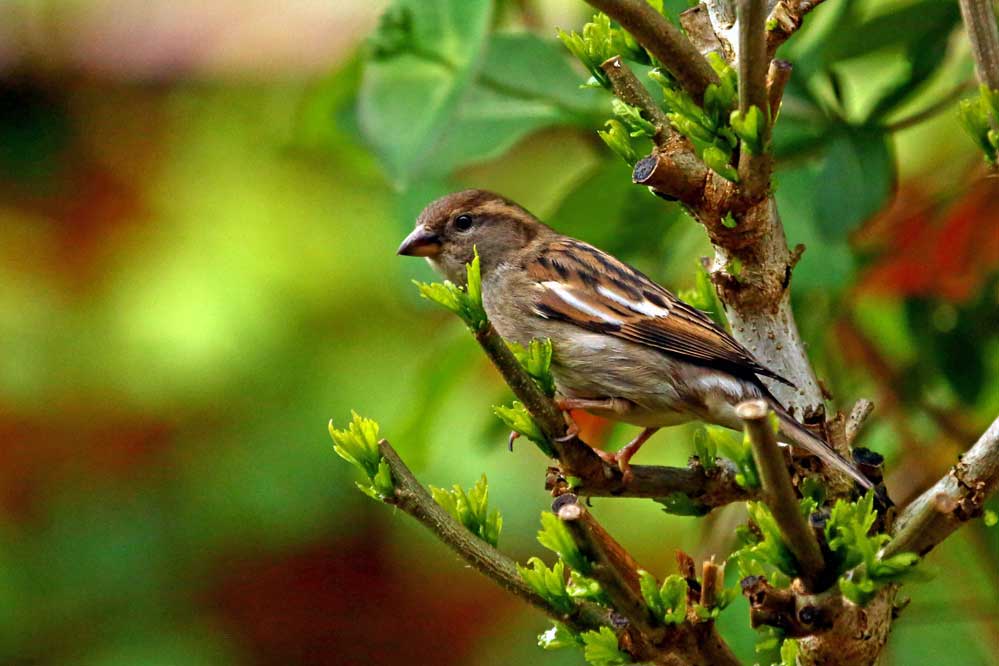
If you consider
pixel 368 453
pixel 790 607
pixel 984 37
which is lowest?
pixel 790 607

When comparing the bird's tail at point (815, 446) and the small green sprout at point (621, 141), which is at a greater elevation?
the small green sprout at point (621, 141)

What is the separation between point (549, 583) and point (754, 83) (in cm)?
68

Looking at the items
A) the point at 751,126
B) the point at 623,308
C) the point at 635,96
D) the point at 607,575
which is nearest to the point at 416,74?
the point at 623,308

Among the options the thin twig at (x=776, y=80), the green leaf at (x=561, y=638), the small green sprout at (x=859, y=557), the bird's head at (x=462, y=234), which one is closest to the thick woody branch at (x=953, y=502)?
the small green sprout at (x=859, y=557)

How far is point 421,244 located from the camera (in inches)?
107

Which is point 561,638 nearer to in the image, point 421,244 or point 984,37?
point 984,37

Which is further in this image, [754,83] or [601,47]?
[601,47]

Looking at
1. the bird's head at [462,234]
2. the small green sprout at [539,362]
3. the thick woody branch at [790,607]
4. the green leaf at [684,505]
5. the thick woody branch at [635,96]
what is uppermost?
the thick woody branch at [635,96]

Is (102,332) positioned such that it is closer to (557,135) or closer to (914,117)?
(557,135)

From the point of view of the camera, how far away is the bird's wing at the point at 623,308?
2.17 meters

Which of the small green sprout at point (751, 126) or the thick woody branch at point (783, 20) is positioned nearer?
the small green sprout at point (751, 126)

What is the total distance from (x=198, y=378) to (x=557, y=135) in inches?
53.5

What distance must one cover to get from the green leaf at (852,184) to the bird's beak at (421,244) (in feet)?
2.63

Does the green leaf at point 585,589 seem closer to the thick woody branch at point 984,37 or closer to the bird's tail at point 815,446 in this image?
the bird's tail at point 815,446
